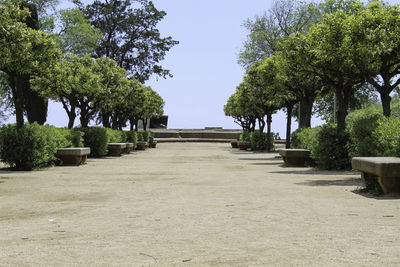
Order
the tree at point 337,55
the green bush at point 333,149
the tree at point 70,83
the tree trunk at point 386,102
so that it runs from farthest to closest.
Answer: the tree at point 70,83 → the green bush at point 333,149 → the tree trunk at point 386,102 → the tree at point 337,55

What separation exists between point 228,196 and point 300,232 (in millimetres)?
3235

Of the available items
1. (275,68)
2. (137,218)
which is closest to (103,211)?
(137,218)

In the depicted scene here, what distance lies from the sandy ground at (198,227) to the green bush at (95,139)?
547 inches

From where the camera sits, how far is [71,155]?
16.9m

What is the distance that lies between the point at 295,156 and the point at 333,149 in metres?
2.18

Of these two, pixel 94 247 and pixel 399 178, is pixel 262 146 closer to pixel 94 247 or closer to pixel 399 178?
pixel 399 178

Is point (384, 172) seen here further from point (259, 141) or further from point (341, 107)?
point (259, 141)

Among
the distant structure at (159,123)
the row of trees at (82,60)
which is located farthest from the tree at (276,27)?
the distant structure at (159,123)

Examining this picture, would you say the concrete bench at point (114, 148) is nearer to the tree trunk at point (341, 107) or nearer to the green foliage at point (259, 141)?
the tree trunk at point (341, 107)

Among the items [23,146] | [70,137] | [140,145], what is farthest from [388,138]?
[140,145]

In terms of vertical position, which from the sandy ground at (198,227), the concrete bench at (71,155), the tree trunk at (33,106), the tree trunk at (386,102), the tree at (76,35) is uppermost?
the tree at (76,35)

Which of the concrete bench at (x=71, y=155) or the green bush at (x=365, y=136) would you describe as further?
the concrete bench at (x=71, y=155)

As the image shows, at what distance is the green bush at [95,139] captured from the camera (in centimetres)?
2272

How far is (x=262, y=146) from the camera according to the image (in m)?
36.3
